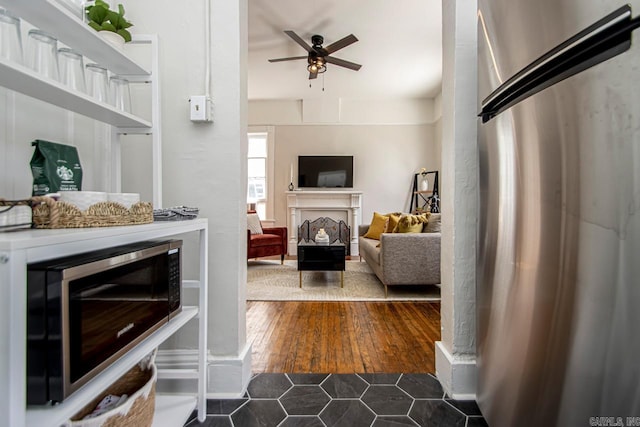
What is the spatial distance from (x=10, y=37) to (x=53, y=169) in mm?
392

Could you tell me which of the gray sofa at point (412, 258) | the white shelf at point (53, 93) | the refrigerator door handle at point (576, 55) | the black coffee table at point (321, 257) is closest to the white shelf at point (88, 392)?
the white shelf at point (53, 93)

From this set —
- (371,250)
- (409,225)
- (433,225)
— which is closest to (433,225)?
(433,225)

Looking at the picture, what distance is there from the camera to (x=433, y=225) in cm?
317

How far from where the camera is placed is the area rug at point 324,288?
9.73ft

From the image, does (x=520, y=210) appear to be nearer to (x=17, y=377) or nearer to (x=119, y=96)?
(x=17, y=377)

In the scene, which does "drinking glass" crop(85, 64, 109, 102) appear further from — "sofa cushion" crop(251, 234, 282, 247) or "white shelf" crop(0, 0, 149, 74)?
"sofa cushion" crop(251, 234, 282, 247)

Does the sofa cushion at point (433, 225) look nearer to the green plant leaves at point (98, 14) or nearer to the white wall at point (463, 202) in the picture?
the white wall at point (463, 202)

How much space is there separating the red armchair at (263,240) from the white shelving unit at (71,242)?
296 cm

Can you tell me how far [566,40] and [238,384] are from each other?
1.70m

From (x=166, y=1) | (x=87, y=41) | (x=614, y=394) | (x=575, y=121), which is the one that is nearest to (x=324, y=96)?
(x=166, y=1)

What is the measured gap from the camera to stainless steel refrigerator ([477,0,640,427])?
0.61 m

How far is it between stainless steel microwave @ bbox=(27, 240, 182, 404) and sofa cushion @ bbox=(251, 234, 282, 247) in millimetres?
3311

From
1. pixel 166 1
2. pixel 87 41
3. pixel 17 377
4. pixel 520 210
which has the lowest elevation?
pixel 17 377

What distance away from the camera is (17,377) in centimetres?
49
